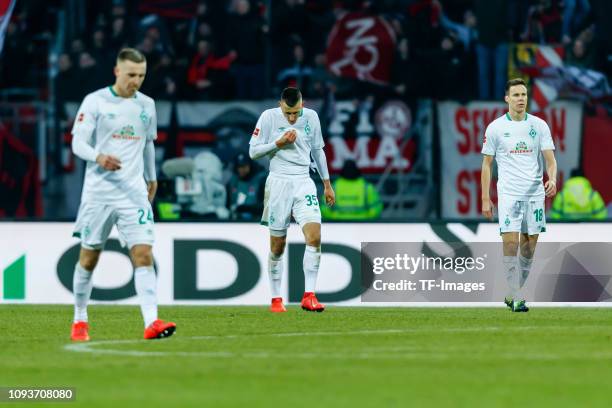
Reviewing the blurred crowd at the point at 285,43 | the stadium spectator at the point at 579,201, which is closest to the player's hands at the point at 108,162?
the stadium spectator at the point at 579,201

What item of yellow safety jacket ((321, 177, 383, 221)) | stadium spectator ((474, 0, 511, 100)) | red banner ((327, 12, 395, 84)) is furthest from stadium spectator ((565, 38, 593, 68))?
yellow safety jacket ((321, 177, 383, 221))

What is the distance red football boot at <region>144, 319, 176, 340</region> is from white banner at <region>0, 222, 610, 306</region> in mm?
5194

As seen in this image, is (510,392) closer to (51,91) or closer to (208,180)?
(208,180)

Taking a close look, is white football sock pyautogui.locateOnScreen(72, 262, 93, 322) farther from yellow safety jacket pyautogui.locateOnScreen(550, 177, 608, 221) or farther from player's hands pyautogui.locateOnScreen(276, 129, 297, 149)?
yellow safety jacket pyautogui.locateOnScreen(550, 177, 608, 221)

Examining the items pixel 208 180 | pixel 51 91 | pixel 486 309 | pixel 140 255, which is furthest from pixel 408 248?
pixel 51 91

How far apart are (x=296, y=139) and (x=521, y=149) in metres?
2.04

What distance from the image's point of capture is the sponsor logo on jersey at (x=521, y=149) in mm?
13469

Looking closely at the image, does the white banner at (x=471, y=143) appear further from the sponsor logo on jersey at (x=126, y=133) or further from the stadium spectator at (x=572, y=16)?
the sponsor logo on jersey at (x=126, y=133)

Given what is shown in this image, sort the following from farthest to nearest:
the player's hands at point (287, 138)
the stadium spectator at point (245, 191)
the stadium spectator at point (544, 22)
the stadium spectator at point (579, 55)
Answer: the stadium spectator at point (544, 22) < the stadium spectator at point (579, 55) < the stadium spectator at point (245, 191) < the player's hands at point (287, 138)

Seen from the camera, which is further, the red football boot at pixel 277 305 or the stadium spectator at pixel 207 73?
the stadium spectator at pixel 207 73

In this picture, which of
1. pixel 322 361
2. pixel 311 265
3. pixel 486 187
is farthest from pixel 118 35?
pixel 322 361

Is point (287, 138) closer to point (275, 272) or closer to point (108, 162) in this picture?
point (275, 272)

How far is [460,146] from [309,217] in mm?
6624

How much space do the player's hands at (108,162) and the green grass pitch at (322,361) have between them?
46.0 inches
